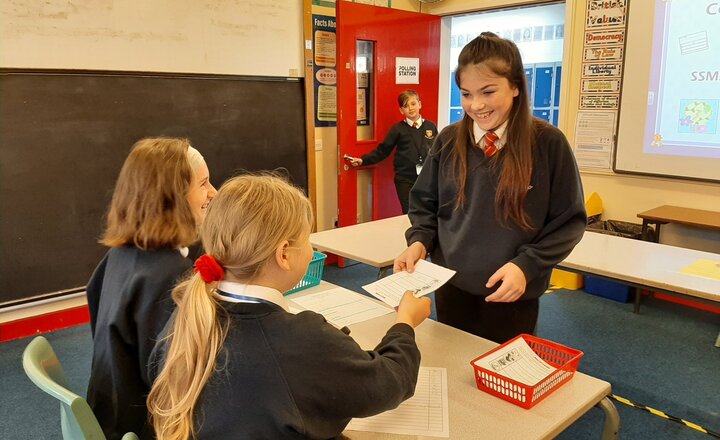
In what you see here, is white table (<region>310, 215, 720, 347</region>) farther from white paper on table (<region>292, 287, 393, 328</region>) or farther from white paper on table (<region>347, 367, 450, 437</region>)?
white paper on table (<region>347, 367, 450, 437</region>)

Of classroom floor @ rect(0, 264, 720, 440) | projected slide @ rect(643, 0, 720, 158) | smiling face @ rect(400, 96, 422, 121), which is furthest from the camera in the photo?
smiling face @ rect(400, 96, 422, 121)

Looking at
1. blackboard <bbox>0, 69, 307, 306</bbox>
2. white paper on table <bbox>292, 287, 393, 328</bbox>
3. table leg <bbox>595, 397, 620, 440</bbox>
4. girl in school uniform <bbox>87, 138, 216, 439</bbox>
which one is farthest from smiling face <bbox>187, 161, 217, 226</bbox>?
blackboard <bbox>0, 69, 307, 306</bbox>

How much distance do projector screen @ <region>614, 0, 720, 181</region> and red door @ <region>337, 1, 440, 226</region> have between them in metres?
1.66

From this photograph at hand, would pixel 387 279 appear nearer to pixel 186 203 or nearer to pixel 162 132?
pixel 186 203

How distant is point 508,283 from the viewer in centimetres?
142

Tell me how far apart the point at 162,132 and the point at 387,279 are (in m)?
2.29

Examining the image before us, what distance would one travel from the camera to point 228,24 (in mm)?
3600

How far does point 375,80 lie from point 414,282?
3132 mm

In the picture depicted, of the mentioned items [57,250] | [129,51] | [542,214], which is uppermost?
[129,51]

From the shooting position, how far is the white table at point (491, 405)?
114cm

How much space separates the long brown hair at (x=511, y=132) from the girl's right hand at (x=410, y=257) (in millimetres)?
268

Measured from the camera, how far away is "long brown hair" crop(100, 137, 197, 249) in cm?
133

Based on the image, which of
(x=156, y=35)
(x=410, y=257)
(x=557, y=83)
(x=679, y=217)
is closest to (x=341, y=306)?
(x=410, y=257)

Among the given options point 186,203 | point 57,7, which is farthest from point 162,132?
point 186,203
